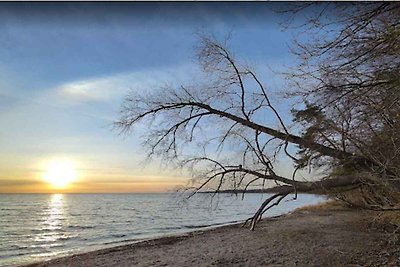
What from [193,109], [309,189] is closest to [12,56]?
[193,109]

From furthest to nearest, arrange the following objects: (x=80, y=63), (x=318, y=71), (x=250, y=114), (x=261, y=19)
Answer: (x=250, y=114) → (x=318, y=71) → (x=80, y=63) → (x=261, y=19)

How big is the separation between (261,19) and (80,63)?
2.04 meters

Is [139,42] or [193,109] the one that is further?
[193,109]

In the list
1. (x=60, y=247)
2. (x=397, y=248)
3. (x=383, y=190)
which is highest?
(x=383, y=190)

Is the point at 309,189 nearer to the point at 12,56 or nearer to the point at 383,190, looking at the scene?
the point at 383,190

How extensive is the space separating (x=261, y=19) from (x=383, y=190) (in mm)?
5539

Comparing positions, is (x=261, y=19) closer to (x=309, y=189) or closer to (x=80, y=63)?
(x=80, y=63)

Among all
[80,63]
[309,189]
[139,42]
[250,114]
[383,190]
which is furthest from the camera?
[250,114]

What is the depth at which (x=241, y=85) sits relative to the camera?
8328 mm

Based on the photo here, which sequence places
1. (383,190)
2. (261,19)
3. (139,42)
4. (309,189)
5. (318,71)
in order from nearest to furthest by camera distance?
(261,19) < (139,42) < (318,71) < (383,190) < (309,189)

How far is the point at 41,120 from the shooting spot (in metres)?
7.02

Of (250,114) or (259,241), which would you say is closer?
(250,114)

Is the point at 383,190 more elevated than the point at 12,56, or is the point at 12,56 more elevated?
the point at 12,56

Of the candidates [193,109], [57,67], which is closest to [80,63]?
[57,67]
